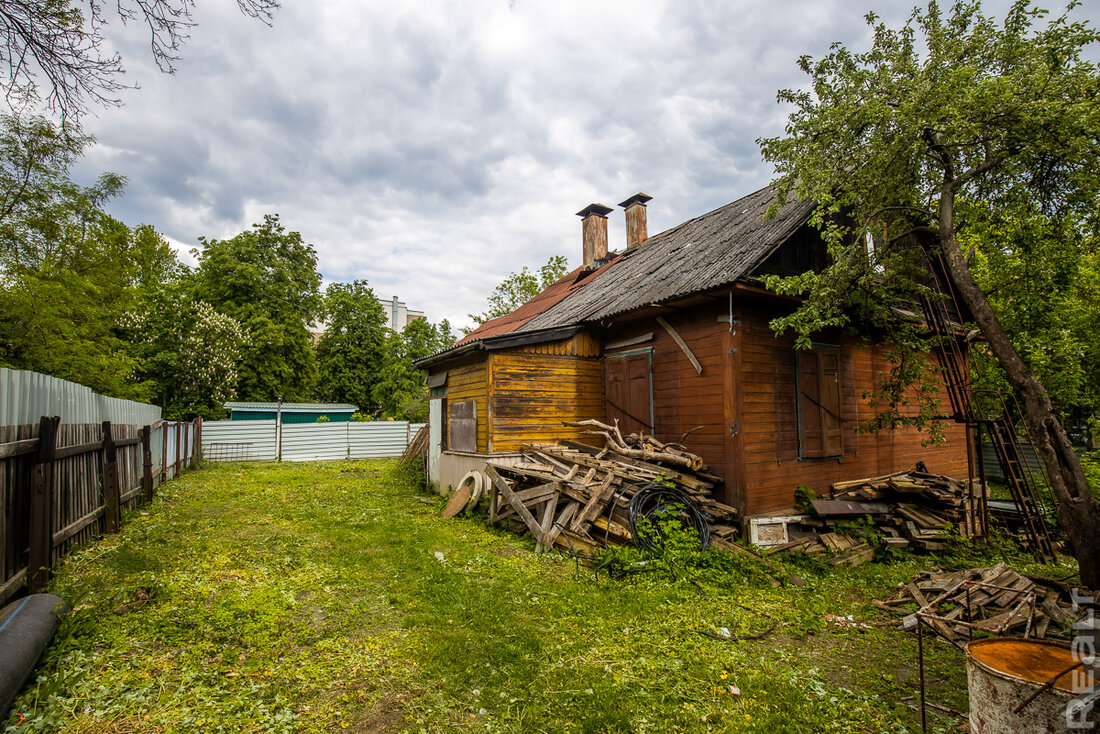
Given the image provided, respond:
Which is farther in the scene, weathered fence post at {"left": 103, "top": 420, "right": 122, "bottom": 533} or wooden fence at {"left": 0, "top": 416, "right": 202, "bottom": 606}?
weathered fence post at {"left": 103, "top": 420, "right": 122, "bottom": 533}

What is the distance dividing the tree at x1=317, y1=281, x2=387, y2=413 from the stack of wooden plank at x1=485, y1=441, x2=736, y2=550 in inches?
1091

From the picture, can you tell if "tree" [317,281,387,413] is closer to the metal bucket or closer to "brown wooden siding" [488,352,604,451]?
"brown wooden siding" [488,352,604,451]

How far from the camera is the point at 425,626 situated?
4.76m

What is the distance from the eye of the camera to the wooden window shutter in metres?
10.7

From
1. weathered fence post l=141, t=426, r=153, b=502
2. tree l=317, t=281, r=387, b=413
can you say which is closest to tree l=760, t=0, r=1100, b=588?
weathered fence post l=141, t=426, r=153, b=502

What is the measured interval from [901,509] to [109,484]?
40.9ft

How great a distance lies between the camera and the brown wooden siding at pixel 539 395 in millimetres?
9906

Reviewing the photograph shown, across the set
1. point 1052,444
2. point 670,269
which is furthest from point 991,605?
point 670,269

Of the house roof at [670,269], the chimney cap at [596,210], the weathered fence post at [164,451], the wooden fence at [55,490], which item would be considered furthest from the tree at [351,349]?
the wooden fence at [55,490]

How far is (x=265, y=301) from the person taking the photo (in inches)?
1104

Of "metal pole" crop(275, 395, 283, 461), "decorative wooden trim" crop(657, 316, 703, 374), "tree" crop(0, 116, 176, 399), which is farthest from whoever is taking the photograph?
"metal pole" crop(275, 395, 283, 461)

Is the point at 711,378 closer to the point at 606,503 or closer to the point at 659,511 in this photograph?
the point at 659,511

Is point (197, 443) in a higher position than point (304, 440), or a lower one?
higher

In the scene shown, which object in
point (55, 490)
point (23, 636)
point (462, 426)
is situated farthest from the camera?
point (462, 426)
